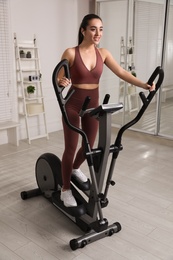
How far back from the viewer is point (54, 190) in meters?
2.56

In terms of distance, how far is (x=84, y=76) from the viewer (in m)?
2.06

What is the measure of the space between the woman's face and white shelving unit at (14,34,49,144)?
229 cm

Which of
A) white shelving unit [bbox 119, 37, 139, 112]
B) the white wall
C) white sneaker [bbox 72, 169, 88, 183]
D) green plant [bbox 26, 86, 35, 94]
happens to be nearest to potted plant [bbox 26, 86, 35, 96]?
green plant [bbox 26, 86, 35, 94]

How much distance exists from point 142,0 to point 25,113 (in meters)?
2.35

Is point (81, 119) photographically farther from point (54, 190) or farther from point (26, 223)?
point (26, 223)

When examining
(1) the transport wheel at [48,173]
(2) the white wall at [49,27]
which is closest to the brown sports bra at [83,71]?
(1) the transport wheel at [48,173]

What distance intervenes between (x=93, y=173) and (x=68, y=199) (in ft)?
1.51

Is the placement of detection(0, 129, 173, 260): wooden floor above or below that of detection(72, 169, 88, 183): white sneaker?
below

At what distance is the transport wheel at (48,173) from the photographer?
98.0 inches

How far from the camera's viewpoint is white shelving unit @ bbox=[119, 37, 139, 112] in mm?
4523

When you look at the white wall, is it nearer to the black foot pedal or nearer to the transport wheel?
the transport wheel

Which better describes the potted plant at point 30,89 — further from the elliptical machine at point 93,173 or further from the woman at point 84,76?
the woman at point 84,76

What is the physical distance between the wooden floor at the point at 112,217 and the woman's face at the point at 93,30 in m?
1.41

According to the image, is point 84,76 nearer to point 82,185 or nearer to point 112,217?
point 82,185
